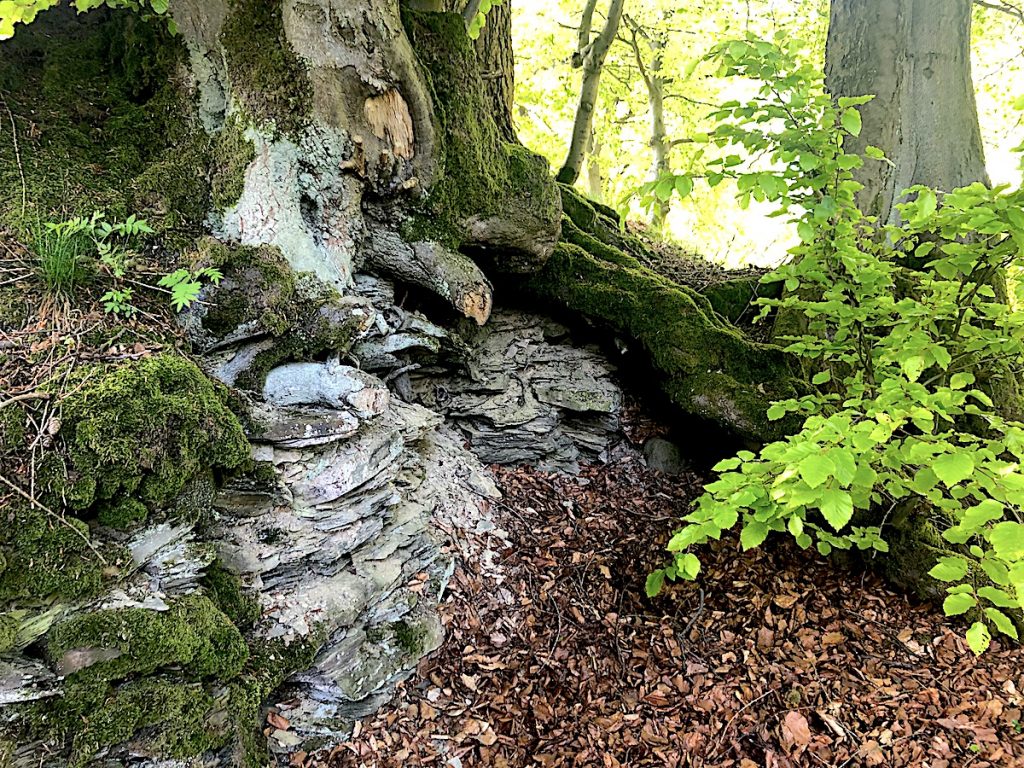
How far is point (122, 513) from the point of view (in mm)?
2480

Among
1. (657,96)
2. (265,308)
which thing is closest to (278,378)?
(265,308)

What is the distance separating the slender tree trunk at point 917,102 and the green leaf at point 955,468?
13.8 feet

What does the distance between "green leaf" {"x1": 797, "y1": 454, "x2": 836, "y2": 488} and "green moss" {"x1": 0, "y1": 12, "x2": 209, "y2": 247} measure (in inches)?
137

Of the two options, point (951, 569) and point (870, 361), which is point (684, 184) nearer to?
point (951, 569)

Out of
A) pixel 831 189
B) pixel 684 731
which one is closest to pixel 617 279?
pixel 831 189

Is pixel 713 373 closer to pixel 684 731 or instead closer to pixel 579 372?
pixel 579 372

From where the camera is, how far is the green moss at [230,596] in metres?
2.91

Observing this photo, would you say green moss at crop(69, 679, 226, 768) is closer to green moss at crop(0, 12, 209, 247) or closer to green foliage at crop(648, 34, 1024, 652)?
green foliage at crop(648, 34, 1024, 652)

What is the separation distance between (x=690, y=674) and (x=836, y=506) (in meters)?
2.00

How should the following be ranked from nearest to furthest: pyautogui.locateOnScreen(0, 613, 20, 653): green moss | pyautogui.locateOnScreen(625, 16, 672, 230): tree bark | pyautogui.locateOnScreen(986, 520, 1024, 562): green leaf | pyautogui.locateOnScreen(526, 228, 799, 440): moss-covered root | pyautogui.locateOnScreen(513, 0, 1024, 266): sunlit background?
1. pyautogui.locateOnScreen(986, 520, 1024, 562): green leaf
2. pyautogui.locateOnScreen(0, 613, 20, 653): green moss
3. pyautogui.locateOnScreen(526, 228, 799, 440): moss-covered root
4. pyautogui.locateOnScreen(513, 0, 1024, 266): sunlit background
5. pyautogui.locateOnScreen(625, 16, 672, 230): tree bark

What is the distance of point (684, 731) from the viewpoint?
3.45m

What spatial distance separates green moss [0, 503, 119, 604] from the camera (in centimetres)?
218

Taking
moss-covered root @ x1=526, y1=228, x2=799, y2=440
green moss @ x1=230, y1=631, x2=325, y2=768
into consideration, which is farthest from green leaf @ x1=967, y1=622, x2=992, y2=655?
green moss @ x1=230, y1=631, x2=325, y2=768

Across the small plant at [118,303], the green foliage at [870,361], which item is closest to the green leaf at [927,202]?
the green foliage at [870,361]
